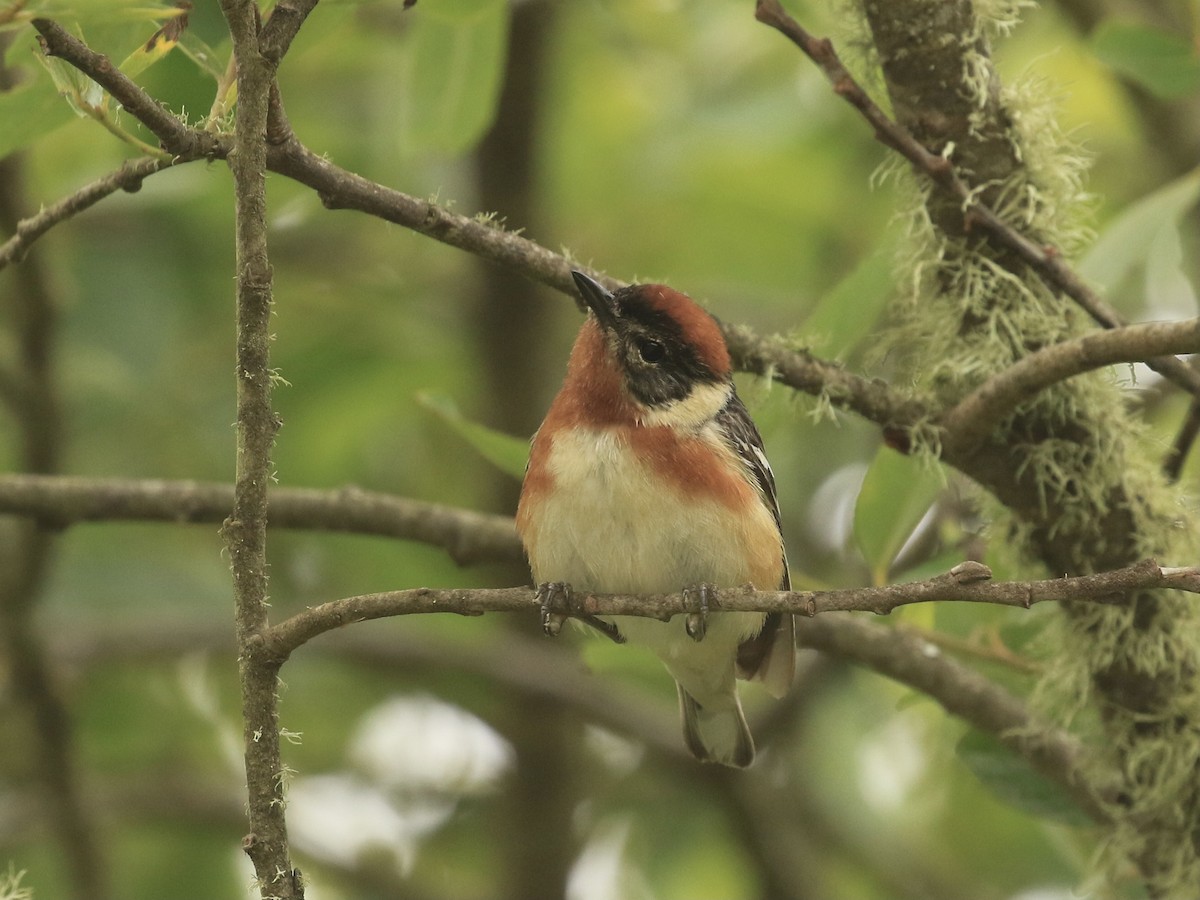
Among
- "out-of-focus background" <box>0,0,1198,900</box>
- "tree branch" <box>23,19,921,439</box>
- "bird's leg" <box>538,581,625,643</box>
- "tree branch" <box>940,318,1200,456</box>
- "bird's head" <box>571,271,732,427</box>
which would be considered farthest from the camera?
"out-of-focus background" <box>0,0,1198,900</box>

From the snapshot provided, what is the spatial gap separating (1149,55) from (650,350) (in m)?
1.56

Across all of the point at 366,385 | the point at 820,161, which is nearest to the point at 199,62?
the point at 366,385

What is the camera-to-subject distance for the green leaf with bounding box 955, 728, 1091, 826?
3.79 m

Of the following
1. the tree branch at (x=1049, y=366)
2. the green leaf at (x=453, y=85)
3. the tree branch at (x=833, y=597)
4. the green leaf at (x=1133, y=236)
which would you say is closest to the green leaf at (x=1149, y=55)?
the green leaf at (x=1133, y=236)

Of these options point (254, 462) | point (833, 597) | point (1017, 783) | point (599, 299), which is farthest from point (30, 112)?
point (1017, 783)

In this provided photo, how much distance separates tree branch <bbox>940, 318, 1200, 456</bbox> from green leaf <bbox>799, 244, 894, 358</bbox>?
1.05ft

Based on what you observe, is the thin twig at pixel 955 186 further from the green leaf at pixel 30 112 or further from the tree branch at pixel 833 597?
the green leaf at pixel 30 112

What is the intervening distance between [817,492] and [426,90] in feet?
11.3

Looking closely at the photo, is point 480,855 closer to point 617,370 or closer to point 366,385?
point 366,385

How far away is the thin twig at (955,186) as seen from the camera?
319cm

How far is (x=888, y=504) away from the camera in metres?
3.75

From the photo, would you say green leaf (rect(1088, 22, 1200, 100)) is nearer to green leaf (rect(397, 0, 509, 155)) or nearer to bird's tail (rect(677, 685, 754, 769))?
green leaf (rect(397, 0, 509, 155))

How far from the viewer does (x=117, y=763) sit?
649 cm

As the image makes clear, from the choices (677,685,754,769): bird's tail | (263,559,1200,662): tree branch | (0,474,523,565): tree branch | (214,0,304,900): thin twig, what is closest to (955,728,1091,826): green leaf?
(677,685,754,769): bird's tail
